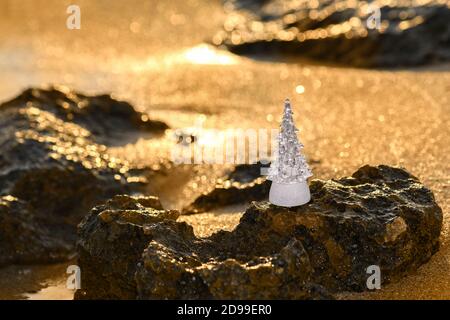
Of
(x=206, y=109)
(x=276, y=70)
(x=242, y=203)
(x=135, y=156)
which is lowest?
(x=242, y=203)

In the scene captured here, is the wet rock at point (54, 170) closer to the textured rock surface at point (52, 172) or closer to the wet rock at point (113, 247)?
the textured rock surface at point (52, 172)

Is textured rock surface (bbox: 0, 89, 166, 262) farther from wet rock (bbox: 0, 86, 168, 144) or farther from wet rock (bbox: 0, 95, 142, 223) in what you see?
wet rock (bbox: 0, 86, 168, 144)

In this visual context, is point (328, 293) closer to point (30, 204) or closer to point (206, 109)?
point (30, 204)

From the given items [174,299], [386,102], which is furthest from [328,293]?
[386,102]

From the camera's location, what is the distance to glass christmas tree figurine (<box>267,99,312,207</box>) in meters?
A: 4.57

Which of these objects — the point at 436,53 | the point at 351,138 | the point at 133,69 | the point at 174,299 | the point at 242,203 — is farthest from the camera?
the point at 133,69

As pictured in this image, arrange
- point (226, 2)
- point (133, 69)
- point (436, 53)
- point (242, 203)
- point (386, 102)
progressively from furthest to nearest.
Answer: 1. point (226, 2)
2. point (133, 69)
3. point (436, 53)
4. point (386, 102)
5. point (242, 203)

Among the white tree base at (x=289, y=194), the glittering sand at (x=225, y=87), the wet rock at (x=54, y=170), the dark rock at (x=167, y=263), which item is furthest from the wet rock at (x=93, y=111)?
the white tree base at (x=289, y=194)

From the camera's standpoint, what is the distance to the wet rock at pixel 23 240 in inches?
255

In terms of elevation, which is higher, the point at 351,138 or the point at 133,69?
the point at 133,69

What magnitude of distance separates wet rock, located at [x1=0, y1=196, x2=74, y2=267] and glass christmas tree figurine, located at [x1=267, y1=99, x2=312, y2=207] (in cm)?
276

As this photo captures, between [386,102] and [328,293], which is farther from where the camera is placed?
[386,102]

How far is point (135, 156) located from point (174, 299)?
394 cm

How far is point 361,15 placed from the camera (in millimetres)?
11602
